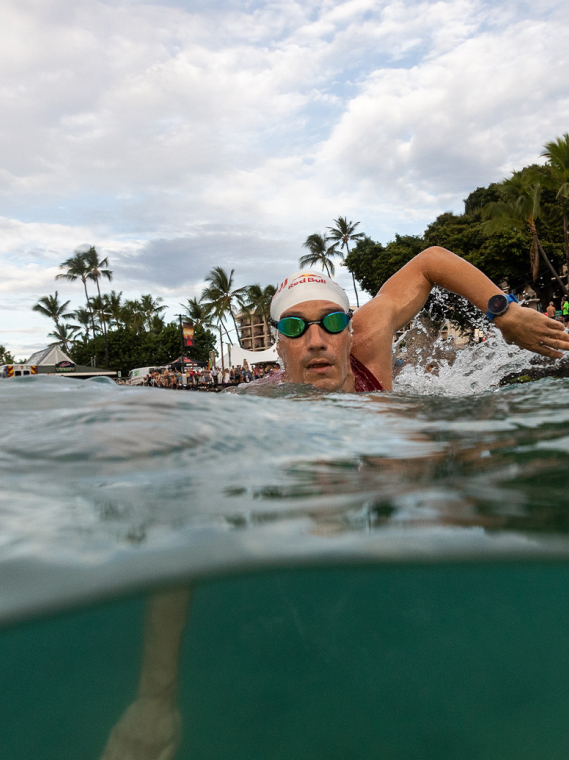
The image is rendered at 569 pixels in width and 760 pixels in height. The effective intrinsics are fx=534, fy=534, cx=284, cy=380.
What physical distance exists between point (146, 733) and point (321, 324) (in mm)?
2060

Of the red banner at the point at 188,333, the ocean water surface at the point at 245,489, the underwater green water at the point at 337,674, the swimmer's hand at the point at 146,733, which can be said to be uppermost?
the red banner at the point at 188,333

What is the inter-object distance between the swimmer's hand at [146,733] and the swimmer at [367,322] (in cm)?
170

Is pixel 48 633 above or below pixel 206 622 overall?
above

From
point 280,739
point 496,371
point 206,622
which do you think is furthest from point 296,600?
point 496,371

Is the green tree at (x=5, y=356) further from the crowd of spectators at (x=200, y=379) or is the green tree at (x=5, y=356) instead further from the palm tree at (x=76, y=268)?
the crowd of spectators at (x=200, y=379)

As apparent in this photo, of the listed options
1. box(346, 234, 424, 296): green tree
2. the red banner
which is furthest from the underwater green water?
the red banner

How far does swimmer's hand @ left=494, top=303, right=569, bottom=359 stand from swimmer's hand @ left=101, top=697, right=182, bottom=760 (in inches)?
96.5

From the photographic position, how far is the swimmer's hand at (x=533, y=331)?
9.34ft

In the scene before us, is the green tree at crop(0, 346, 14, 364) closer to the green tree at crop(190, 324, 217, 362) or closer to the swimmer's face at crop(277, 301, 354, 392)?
the green tree at crop(190, 324, 217, 362)

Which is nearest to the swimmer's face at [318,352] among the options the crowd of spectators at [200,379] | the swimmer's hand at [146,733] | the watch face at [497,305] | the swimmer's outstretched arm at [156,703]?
the watch face at [497,305]

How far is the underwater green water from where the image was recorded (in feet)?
8.73

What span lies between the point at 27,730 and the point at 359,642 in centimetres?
218

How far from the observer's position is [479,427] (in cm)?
202

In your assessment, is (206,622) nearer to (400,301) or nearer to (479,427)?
(479,427)
